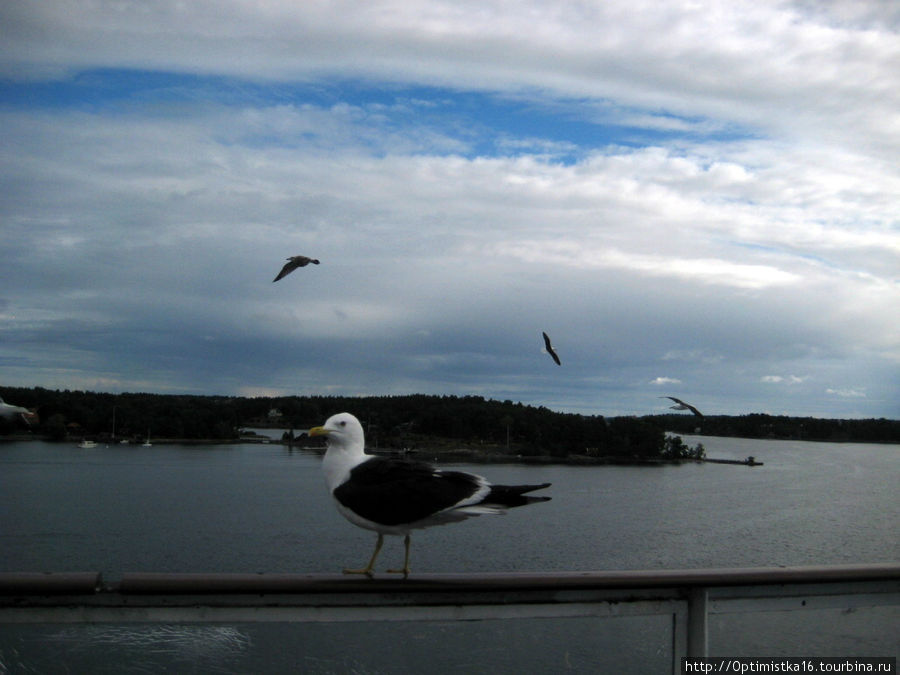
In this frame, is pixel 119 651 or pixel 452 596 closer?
pixel 452 596

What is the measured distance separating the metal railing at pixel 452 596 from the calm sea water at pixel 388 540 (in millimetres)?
143

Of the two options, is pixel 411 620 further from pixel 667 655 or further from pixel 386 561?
pixel 386 561

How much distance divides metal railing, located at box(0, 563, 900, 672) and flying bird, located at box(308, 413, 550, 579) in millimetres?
343

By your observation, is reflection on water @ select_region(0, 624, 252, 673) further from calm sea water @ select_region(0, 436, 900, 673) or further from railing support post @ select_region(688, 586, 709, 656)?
railing support post @ select_region(688, 586, 709, 656)

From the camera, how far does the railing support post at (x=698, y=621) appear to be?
2881 millimetres

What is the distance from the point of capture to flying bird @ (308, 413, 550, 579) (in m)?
3.11

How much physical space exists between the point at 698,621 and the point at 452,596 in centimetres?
91

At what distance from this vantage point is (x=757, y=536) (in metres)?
42.0

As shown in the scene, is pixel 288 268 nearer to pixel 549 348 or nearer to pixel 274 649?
pixel 549 348

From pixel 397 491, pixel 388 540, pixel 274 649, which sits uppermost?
pixel 397 491

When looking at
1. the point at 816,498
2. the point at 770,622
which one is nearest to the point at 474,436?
the point at 816,498

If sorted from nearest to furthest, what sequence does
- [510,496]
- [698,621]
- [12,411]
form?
[698,621], [510,496], [12,411]

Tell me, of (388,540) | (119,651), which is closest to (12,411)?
(119,651)

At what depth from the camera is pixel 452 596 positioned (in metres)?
2.76
